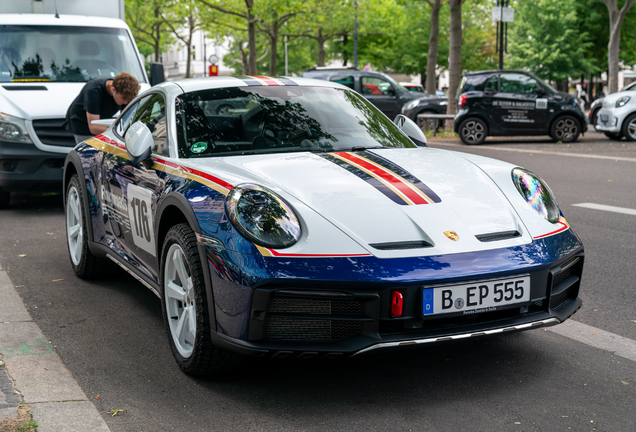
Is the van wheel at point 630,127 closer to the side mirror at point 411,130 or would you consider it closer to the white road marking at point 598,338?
the side mirror at point 411,130

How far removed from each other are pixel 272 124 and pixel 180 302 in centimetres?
118

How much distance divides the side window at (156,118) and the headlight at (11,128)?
3.79 meters

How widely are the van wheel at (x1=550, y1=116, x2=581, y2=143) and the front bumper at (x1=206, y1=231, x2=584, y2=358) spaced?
49.8ft

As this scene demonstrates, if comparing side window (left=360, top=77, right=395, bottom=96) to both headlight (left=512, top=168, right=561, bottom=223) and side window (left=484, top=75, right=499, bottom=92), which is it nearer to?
side window (left=484, top=75, right=499, bottom=92)

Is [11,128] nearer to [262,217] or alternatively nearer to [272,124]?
[272,124]

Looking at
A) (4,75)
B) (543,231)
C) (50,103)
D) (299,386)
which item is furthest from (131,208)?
(4,75)

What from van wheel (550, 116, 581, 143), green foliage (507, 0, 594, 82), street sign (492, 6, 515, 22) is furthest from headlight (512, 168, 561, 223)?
green foliage (507, 0, 594, 82)

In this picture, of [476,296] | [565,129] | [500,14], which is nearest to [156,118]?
[476,296]

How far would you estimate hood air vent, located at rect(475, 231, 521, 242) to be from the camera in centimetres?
320

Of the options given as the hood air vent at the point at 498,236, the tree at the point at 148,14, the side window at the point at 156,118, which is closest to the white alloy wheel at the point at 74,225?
the side window at the point at 156,118

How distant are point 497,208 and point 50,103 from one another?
637 centimetres

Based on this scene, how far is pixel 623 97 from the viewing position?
17266mm

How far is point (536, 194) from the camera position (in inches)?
145

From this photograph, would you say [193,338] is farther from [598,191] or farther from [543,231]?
[598,191]
